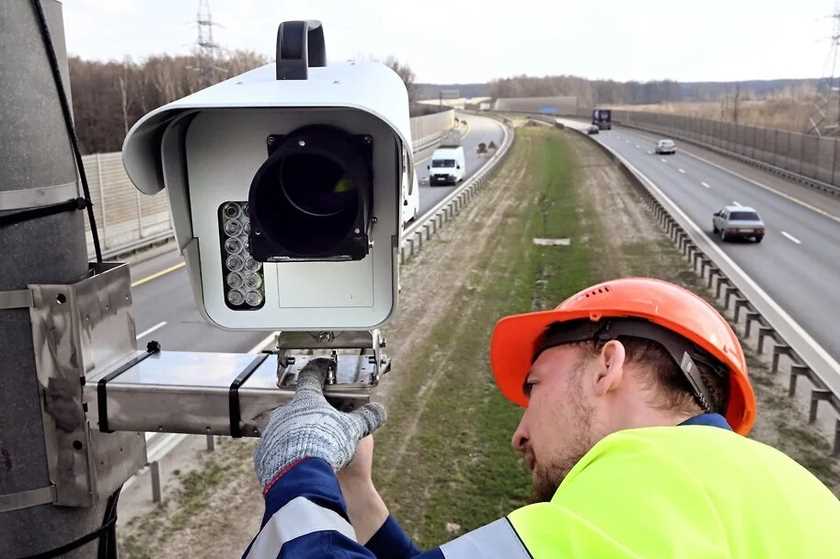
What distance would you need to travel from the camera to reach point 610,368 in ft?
7.06

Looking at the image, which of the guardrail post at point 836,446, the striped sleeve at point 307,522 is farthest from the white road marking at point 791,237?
the striped sleeve at point 307,522

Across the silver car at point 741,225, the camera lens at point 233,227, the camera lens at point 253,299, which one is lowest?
the silver car at point 741,225

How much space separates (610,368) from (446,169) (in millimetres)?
43956

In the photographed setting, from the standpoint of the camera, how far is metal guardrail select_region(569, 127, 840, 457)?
12.1 m

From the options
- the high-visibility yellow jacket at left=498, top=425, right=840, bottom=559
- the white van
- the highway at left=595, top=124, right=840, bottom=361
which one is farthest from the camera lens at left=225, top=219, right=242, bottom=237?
the white van

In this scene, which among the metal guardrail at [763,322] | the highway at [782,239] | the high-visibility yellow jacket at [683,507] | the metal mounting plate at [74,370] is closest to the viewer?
Result: the high-visibility yellow jacket at [683,507]

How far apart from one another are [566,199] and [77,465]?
1490 inches

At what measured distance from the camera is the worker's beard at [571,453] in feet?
7.13

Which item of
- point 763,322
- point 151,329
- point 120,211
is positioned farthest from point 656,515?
point 120,211

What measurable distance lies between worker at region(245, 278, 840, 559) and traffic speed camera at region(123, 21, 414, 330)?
0.29 metres

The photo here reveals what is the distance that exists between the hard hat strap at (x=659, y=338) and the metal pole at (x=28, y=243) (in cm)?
142

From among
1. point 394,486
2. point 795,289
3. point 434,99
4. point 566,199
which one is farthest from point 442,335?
point 434,99

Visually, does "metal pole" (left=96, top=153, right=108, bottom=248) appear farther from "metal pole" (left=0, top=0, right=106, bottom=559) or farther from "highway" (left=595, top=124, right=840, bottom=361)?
"metal pole" (left=0, top=0, right=106, bottom=559)

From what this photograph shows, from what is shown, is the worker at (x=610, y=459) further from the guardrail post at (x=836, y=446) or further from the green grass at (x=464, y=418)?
the guardrail post at (x=836, y=446)
